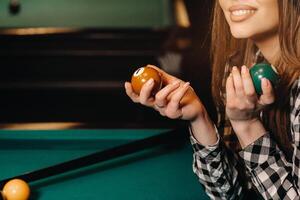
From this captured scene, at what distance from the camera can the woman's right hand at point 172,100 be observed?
3.97ft

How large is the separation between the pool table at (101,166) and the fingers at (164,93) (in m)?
0.24

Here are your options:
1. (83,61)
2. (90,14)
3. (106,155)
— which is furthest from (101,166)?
(90,14)

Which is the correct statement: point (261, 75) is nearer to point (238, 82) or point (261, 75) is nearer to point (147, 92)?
point (238, 82)

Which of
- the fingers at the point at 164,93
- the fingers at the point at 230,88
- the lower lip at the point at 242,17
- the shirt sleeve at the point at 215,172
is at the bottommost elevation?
the shirt sleeve at the point at 215,172

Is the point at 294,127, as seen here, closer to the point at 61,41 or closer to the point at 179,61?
the point at 179,61

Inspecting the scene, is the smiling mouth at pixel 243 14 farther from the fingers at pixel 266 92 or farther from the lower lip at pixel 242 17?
the fingers at pixel 266 92

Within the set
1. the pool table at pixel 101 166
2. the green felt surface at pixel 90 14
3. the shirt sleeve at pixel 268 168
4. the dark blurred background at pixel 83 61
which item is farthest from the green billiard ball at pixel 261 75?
the green felt surface at pixel 90 14

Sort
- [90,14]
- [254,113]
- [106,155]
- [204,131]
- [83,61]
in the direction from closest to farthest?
[254,113]
[204,131]
[106,155]
[83,61]
[90,14]

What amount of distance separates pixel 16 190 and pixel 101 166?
0.31 m

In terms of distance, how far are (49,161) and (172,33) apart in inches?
71.4

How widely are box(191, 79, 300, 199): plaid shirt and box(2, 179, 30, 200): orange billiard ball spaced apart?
16.7 inches

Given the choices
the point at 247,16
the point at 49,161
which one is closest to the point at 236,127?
the point at 247,16

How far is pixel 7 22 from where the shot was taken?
3186mm

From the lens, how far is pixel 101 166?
151cm
